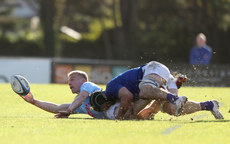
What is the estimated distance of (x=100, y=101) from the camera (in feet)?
30.4

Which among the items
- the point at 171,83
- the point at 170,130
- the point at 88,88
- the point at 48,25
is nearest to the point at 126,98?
the point at 88,88

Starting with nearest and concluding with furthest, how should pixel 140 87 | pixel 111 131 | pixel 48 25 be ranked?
pixel 111 131 → pixel 140 87 → pixel 48 25

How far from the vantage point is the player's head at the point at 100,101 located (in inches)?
364

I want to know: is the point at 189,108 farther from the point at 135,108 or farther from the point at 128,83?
the point at 128,83

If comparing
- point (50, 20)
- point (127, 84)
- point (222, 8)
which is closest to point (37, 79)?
point (50, 20)

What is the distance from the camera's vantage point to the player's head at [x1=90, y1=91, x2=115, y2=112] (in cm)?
926

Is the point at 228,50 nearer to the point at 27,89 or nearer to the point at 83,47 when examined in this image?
the point at 83,47

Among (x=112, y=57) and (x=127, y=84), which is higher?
(x=127, y=84)

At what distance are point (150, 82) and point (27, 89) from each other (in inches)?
81.8

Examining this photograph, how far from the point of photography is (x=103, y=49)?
45.1 metres

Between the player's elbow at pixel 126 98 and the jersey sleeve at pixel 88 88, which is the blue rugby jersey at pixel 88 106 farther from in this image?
the player's elbow at pixel 126 98

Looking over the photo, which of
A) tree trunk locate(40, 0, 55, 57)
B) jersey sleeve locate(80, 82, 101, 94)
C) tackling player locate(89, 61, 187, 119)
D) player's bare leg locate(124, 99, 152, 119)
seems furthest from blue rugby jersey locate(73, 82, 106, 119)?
tree trunk locate(40, 0, 55, 57)

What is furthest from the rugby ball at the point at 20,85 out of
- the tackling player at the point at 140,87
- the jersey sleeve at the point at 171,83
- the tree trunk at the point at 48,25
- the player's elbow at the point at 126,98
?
the tree trunk at the point at 48,25

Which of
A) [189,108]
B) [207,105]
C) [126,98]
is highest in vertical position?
[126,98]
